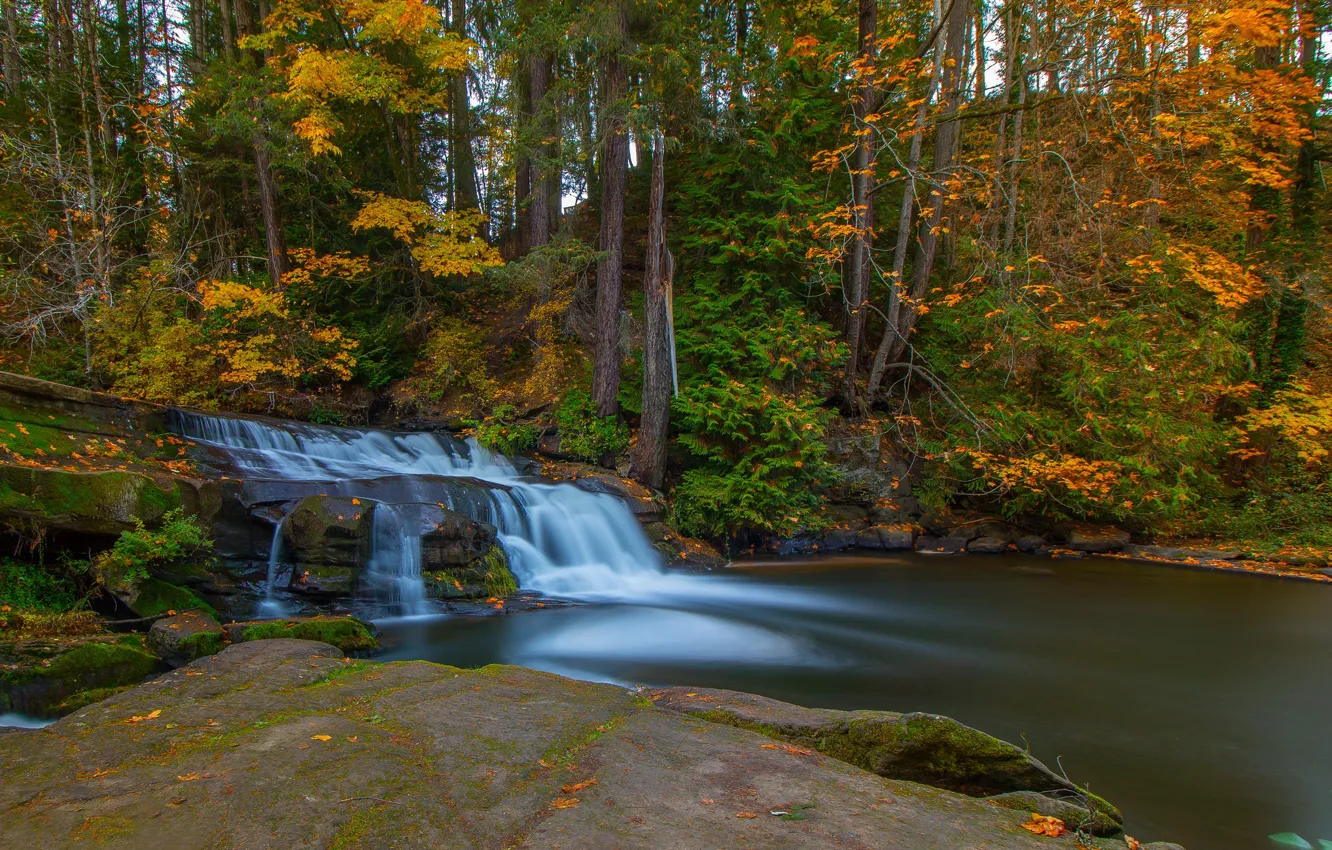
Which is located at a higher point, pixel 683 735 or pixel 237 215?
pixel 237 215

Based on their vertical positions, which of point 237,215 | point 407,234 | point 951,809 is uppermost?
point 237,215

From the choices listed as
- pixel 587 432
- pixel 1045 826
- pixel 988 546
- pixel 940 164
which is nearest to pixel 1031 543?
pixel 988 546

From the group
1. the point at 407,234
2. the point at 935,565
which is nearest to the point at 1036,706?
the point at 935,565

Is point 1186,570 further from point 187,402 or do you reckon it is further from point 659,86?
point 187,402

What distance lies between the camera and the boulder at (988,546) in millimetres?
12188

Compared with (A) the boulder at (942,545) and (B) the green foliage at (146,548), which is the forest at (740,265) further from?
(B) the green foliage at (146,548)

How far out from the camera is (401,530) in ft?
27.6

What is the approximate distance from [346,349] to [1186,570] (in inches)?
627

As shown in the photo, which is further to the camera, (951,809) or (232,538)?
(232,538)

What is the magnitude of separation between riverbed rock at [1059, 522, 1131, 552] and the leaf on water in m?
11.0

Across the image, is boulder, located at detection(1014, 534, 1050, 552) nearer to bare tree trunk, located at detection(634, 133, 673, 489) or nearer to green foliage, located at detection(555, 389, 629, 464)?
bare tree trunk, located at detection(634, 133, 673, 489)

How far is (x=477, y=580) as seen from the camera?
8680mm

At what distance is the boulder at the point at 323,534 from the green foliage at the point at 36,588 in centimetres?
201

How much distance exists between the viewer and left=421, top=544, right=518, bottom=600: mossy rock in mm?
8375
